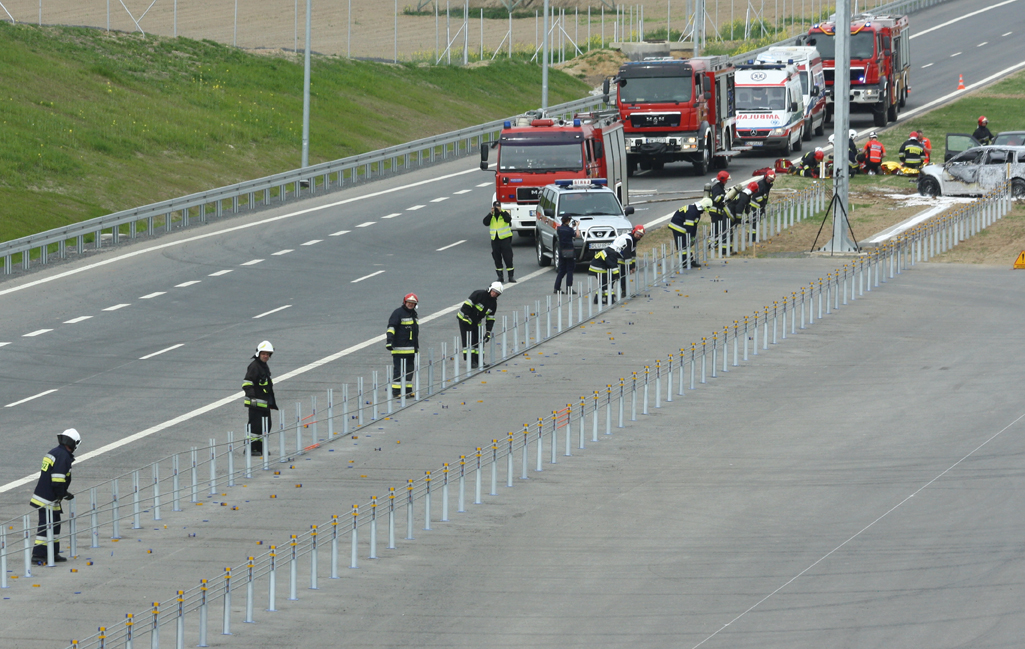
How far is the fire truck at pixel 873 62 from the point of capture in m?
→ 52.3

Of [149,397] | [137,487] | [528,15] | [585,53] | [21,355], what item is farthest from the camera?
[528,15]

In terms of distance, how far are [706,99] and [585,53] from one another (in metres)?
31.4

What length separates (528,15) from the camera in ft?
313

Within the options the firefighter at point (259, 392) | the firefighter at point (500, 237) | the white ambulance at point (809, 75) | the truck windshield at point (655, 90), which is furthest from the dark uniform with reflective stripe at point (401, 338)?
the white ambulance at point (809, 75)

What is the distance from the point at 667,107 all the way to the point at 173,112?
53.9 ft

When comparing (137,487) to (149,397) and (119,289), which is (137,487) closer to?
(149,397)

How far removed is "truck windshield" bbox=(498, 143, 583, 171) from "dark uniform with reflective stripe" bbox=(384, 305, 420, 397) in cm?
1269

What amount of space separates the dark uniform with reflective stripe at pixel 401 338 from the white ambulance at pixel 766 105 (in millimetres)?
26767

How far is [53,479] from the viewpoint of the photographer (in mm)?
16484

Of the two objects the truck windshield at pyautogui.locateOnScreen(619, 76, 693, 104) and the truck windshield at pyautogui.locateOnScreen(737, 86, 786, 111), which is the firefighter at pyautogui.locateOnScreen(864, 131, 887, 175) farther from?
the truck windshield at pyautogui.locateOnScreen(619, 76, 693, 104)

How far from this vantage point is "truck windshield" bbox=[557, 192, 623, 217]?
3238 centimetres

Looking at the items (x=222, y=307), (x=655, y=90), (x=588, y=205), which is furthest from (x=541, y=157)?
(x=655, y=90)

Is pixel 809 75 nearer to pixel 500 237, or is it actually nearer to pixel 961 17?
pixel 500 237

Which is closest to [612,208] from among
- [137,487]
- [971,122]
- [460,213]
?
A: [460,213]
